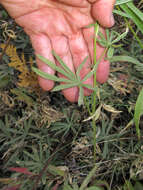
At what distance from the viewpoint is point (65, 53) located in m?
1.37

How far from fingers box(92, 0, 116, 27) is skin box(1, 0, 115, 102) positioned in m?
Answer: 0.13

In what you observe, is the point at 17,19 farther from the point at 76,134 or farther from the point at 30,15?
the point at 76,134

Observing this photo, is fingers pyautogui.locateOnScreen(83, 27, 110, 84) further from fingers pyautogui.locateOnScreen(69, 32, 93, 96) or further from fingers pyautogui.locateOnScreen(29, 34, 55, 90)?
fingers pyautogui.locateOnScreen(29, 34, 55, 90)

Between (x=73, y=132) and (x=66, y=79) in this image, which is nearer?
(x=66, y=79)

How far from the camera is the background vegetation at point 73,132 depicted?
123 centimetres

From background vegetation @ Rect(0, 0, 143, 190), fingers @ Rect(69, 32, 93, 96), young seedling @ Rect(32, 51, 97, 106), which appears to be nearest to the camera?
young seedling @ Rect(32, 51, 97, 106)

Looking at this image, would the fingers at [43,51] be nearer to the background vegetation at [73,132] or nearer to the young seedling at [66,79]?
the background vegetation at [73,132]

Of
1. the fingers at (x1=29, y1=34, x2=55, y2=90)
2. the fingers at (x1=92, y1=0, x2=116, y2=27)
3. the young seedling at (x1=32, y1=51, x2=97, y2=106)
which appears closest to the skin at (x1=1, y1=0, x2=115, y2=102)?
the fingers at (x1=29, y1=34, x2=55, y2=90)

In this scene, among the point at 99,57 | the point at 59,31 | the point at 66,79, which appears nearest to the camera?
the point at 66,79

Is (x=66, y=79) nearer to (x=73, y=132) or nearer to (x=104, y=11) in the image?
(x=104, y=11)

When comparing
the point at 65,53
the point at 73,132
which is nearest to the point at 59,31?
the point at 65,53

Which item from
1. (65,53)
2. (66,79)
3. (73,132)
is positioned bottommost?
(73,132)

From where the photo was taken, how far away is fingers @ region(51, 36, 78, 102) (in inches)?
52.8

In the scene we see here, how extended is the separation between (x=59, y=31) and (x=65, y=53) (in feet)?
0.44
